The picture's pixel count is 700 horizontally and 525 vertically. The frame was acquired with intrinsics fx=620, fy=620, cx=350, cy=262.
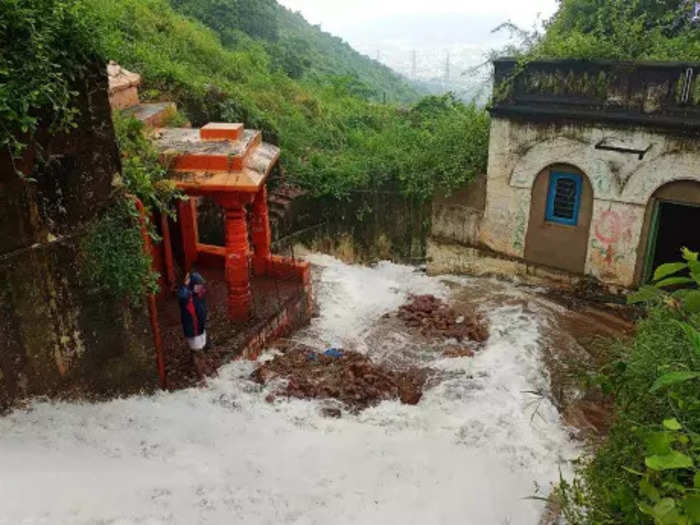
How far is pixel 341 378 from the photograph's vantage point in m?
7.71

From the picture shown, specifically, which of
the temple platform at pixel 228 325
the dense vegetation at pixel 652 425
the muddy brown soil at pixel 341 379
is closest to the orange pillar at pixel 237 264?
the temple platform at pixel 228 325

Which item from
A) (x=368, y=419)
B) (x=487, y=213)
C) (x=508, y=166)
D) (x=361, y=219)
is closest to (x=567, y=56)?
(x=508, y=166)

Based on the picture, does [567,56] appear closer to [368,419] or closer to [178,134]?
[178,134]

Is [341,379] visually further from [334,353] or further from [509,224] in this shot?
[509,224]

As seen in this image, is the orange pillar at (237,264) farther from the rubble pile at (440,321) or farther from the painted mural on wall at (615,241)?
the painted mural on wall at (615,241)

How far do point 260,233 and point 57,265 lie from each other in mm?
4298

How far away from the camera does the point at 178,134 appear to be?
8617mm

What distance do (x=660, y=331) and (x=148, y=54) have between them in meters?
11.1

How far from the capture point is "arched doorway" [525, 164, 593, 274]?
11062 mm

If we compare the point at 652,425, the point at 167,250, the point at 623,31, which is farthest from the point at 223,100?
the point at 652,425

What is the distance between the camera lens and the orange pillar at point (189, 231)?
9.91 metres

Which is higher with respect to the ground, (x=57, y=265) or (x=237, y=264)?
(x=57, y=265)

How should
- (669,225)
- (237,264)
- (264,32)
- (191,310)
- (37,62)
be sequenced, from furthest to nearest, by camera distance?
(264,32) < (669,225) < (237,264) < (191,310) < (37,62)

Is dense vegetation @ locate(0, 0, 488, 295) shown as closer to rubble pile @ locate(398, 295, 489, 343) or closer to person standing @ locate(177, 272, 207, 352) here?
person standing @ locate(177, 272, 207, 352)
